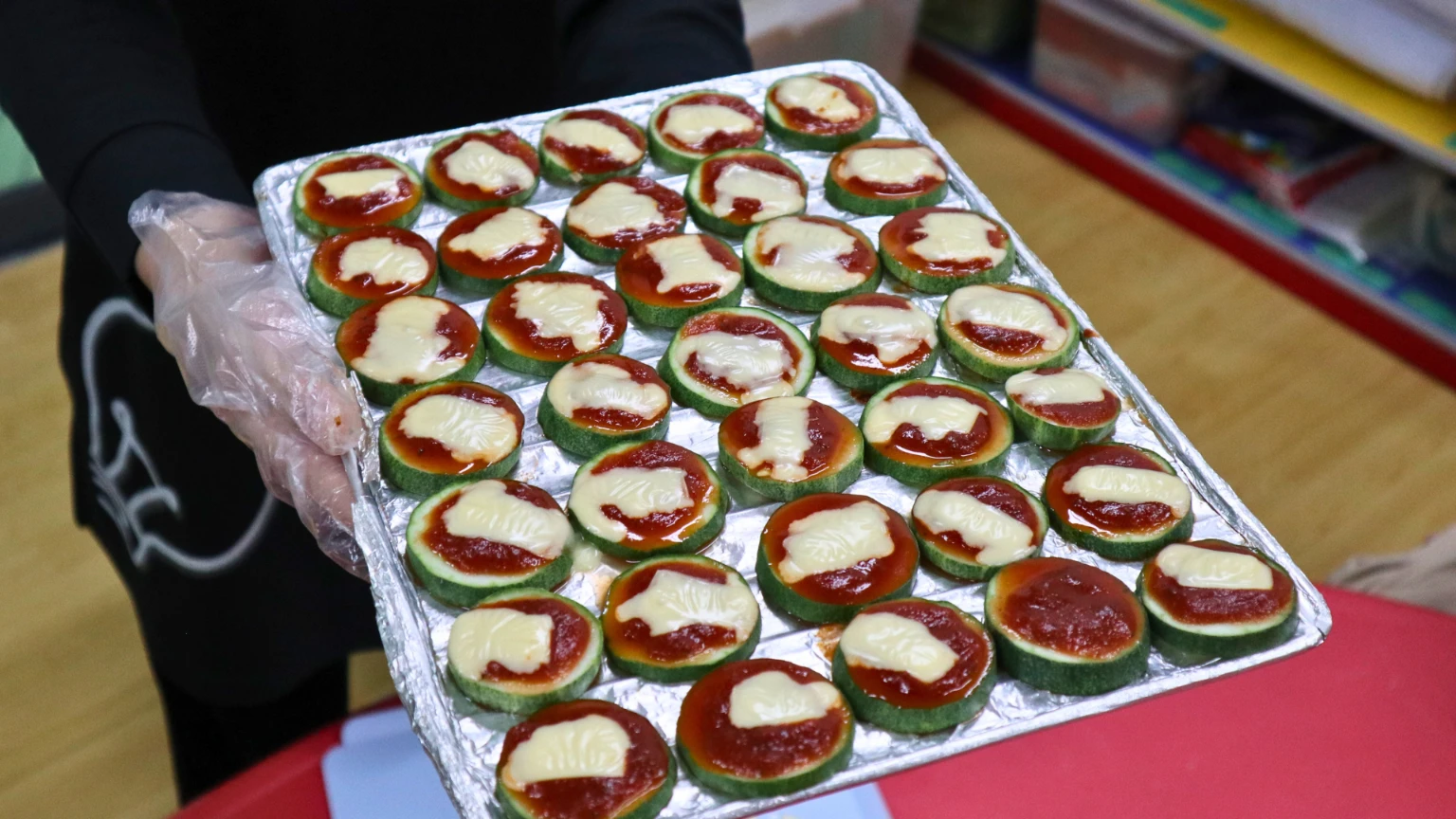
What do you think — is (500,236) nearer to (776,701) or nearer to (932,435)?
(932,435)

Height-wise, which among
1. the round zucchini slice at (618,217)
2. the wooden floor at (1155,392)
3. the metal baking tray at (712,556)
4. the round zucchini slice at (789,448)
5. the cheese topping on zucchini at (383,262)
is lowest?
the wooden floor at (1155,392)

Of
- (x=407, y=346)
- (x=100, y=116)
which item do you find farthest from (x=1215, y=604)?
(x=100, y=116)

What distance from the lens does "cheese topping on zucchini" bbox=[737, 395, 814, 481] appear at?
58.5 inches

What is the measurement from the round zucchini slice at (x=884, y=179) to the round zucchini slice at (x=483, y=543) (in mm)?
713

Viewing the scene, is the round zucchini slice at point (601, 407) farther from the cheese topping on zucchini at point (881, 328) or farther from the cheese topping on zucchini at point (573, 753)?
the cheese topping on zucchini at point (573, 753)

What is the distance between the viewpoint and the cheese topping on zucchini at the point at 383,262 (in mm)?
1671

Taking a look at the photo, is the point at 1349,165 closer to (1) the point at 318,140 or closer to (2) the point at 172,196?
(1) the point at 318,140

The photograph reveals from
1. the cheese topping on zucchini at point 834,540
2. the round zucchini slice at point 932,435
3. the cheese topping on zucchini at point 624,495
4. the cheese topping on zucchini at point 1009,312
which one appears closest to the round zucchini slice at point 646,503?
the cheese topping on zucchini at point 624,495

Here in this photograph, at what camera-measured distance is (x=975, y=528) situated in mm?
1428

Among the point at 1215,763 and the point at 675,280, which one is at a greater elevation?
the point at 675,280

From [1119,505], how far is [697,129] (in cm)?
86

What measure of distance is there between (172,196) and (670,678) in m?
0.87

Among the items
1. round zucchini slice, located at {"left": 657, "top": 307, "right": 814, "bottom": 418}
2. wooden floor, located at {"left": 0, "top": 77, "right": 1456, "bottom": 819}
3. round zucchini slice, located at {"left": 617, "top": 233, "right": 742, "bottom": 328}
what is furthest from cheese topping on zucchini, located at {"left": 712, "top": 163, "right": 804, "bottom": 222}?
wooden floor, located at {"left": 0, "top": 77, "right": 1456, "bottom": 819}

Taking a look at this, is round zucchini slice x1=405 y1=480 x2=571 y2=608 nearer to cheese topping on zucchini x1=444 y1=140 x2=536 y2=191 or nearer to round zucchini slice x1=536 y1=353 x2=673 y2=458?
round zucchini slice x1=536 y1=353 x2=673 y2=458
